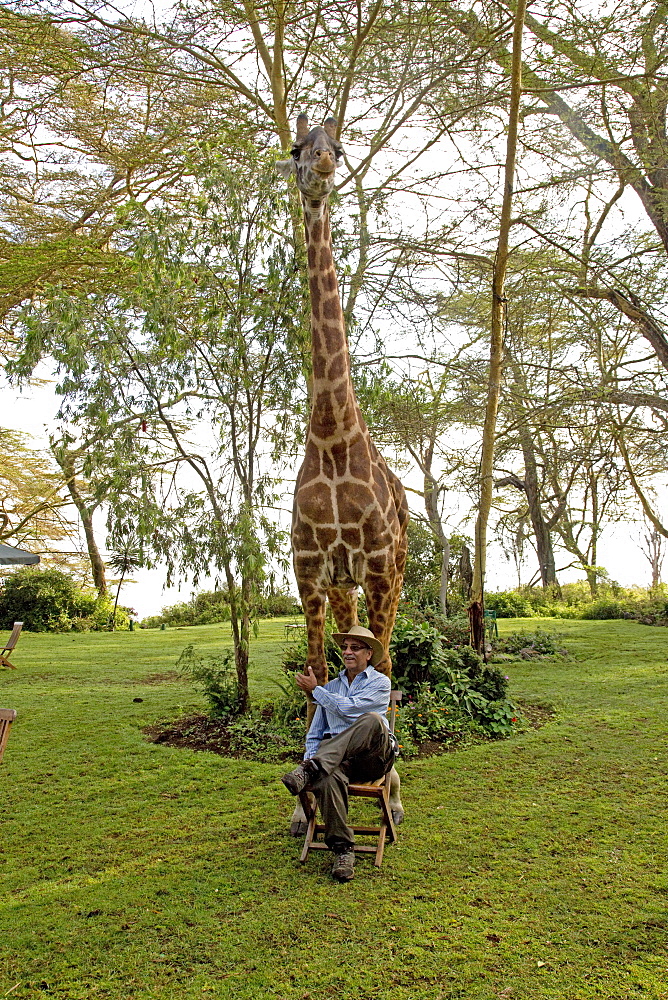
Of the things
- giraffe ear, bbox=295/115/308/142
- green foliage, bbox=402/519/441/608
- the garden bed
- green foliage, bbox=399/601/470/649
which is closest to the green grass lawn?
the garden bed

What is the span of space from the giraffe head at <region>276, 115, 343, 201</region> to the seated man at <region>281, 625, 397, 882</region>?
2.88 metres

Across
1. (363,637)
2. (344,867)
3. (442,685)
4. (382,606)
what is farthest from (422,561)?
(344,867)

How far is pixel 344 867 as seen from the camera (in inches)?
172

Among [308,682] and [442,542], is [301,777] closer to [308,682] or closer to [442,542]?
[308,682]

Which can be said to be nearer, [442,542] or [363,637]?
[363,637]

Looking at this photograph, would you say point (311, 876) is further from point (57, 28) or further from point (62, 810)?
point (57, 28)

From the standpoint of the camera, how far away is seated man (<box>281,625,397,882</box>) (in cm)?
434

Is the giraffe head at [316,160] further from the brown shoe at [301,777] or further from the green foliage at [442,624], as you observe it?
the green foliage at [442,624]

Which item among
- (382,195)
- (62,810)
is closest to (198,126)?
(382,195)

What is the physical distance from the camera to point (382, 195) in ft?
40.4

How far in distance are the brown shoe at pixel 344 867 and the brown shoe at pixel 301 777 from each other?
1.73ft

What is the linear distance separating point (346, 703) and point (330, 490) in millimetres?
1407

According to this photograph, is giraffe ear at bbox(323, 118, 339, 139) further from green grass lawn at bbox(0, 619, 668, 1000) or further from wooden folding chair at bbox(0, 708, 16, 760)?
green grass lawn at bbox(0, 619, 668, 1000)

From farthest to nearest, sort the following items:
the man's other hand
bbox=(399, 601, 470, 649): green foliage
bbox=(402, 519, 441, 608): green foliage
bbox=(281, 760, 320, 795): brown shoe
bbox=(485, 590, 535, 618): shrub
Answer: bbox=(485, 590, 535, 618): shrub
bbox=(402, 519, 441, 608): green foliage
bbox=(399, 601, 470, 649): green foliage
the man's other hand
bbox=(281, 760, 320, 795): brown shoe
